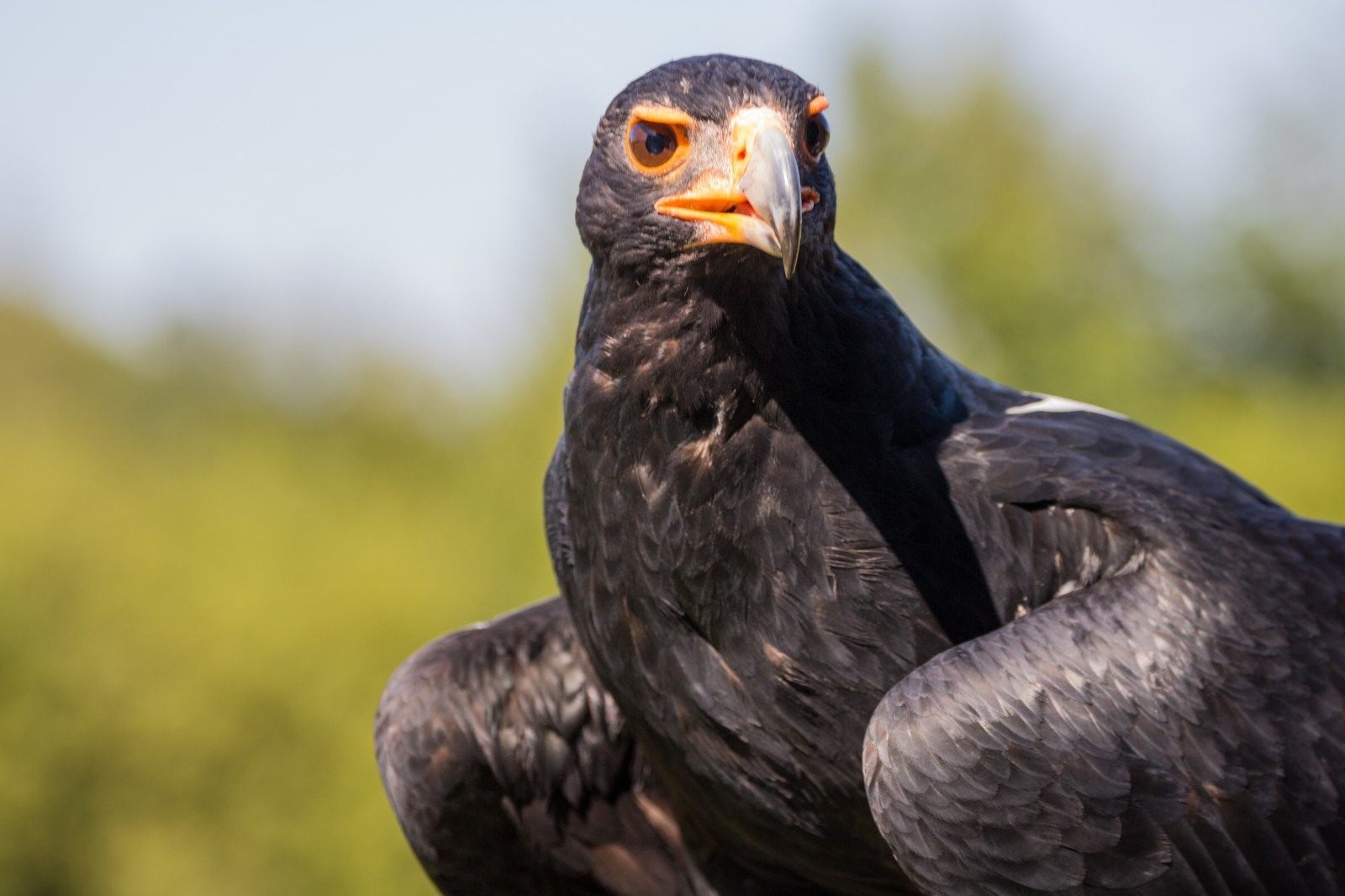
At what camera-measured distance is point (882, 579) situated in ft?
12.0

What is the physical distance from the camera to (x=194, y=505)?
2952 cm

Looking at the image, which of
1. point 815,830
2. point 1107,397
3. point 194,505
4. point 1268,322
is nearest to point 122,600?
point 194,505

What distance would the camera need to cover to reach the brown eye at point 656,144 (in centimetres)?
353

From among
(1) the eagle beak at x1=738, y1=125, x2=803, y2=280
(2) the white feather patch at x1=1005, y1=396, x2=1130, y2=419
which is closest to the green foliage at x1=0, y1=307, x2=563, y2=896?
(2) the white feather patch at x1=1005, y1=396, x2=1130, y2=419

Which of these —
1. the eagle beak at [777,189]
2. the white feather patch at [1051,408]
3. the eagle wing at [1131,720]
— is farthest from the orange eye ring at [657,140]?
the white feather patch at [1051,408]

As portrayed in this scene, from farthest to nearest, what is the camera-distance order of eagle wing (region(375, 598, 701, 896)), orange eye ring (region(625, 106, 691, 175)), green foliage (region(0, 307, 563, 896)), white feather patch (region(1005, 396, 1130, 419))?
green foliage (region(0, 307, 563, 896))
eagle wing (region(375, 598, 701, 896))
white feather patch (region(1005, 396, 1130, 419))
orange eye ring (region(625, 106, 691, 175))

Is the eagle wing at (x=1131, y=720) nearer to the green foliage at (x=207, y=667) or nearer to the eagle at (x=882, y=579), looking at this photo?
the eagle at (x=882, y=579)

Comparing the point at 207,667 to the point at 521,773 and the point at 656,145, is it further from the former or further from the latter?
the point at 656,145

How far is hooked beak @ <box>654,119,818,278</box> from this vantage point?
3.26m

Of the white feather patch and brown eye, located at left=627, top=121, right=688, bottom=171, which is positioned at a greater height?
brown eye, located at left=627, top=121, right=688, bottom=171

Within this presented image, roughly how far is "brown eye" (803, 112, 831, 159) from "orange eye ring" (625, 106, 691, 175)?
294 mm

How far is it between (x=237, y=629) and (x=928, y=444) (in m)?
19.8

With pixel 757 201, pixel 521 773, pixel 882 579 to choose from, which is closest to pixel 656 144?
pixel 757 201

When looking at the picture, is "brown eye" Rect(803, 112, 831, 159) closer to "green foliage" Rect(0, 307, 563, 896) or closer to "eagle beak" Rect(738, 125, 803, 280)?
"eagle beak" Rect(738, 125, 803, 280)
